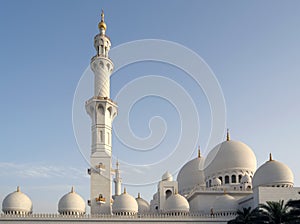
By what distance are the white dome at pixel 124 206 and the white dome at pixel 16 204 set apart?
24.7 feet

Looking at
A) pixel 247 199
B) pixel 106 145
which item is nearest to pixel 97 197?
pixel 106 145

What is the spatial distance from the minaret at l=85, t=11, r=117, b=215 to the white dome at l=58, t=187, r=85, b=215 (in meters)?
1.01

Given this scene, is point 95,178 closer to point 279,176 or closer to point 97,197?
point 97,197

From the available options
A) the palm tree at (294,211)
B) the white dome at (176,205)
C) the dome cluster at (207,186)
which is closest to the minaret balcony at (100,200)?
the dome cluster at (207,186)

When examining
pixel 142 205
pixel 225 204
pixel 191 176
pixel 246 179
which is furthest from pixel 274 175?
pixel 142 205

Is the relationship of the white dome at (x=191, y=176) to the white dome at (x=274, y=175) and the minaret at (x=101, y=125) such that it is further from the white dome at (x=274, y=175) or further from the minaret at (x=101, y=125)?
the minaret at (x=101, y=125)

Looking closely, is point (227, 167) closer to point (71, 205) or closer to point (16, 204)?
point (71, 205)

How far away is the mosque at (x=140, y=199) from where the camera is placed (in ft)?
109

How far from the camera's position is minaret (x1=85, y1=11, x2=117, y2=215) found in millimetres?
35531

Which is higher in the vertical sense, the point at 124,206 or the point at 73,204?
the point at 73,204

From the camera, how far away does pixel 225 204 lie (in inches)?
1399

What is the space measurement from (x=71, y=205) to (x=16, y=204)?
4.68 metres

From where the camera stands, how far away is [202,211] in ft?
124

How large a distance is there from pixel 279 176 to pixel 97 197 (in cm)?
1611
